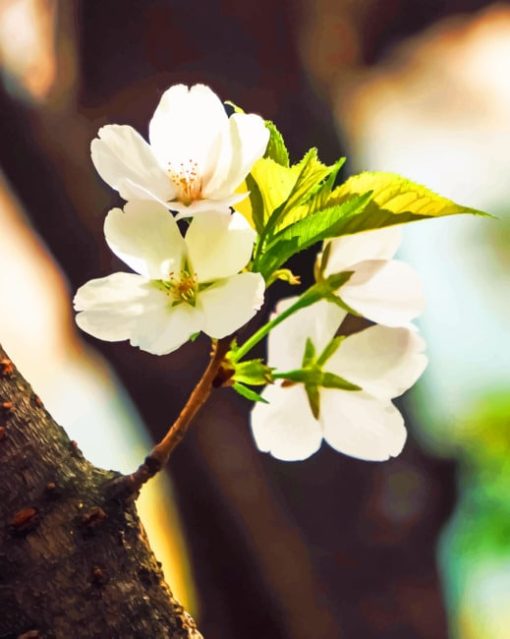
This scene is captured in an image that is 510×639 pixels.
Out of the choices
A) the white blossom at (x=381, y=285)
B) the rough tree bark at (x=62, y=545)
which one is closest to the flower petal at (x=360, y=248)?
the white blossom at (x=381, y=285)

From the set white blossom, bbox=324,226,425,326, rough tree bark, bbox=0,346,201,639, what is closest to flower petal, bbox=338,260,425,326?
white blossom, bbox=324,226,425,326

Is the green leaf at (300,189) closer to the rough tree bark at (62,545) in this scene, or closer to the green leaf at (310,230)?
the green leaf at (310,230)

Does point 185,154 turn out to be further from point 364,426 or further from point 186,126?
point 364,426

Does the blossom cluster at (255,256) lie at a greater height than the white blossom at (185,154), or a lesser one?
lesser

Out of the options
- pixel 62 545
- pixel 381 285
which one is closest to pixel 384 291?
pixel 381 285

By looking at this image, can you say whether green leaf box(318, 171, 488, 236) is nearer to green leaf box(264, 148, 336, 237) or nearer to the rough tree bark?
green leaf box(264, 148, 336, 237)

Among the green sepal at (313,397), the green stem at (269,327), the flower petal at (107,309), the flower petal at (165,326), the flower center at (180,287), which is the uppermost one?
the flower petal at (107,309)
